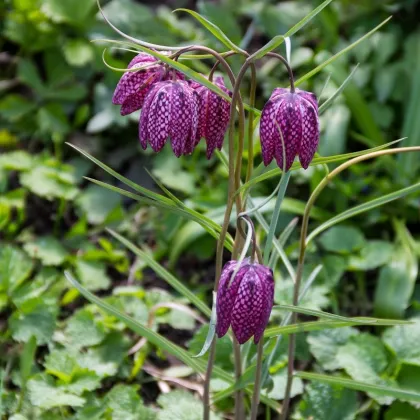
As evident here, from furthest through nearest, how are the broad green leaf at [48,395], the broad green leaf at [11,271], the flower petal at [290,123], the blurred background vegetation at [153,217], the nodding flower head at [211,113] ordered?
the broad green leaf at [11,271] < the blurred background vegetation at [153,217] < the broad green leaf at [48,395] < the nodding flower head at [211,113] < the flower petal at [290,123]

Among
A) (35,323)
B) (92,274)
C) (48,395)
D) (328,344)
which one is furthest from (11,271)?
(328,344)

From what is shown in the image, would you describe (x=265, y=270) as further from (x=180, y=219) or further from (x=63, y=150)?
(x=63, y=150)

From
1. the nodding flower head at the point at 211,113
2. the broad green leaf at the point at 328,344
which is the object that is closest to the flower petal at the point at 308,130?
the nodding flower head at the point at 211,113

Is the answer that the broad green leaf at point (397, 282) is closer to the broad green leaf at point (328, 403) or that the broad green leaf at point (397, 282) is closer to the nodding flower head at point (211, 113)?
the broad green leaf at point (328, 403)

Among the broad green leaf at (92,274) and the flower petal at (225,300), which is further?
the broad green leaf at (92,274)

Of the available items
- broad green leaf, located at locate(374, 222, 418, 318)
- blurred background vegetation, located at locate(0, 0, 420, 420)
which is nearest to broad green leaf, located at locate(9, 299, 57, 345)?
blurred background vegetation, located at locate(0, 0, 420, 420)

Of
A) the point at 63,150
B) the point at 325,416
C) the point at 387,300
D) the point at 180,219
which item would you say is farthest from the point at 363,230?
the point at 63,150

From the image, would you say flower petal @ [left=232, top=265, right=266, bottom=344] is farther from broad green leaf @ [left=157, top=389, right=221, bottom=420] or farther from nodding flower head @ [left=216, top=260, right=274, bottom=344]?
broad green leaf @ [left=157, top=389, right=221, bottom=420]
